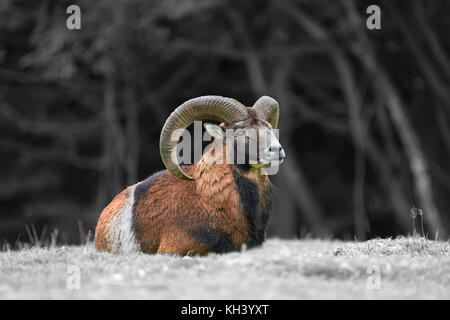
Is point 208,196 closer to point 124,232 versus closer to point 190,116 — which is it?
point 190,116

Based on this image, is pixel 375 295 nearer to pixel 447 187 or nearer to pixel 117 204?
pixel 117 204

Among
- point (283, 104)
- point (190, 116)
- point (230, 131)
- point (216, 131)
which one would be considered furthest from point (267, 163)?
point (283, 104)

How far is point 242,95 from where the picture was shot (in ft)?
99.7

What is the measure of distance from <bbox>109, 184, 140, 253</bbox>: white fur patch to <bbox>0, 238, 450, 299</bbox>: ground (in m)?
0.63

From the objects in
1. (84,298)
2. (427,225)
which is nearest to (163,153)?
(84,298)

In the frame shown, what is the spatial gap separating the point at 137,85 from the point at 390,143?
10.7 metres

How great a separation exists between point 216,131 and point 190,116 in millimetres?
533

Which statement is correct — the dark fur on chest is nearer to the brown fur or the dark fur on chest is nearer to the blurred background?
the brown fur

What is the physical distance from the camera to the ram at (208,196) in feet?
33.9

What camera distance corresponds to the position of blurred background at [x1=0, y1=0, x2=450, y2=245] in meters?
23.9

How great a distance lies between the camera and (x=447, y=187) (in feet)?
83.8

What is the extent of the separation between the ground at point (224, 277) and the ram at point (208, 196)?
21.2 inches

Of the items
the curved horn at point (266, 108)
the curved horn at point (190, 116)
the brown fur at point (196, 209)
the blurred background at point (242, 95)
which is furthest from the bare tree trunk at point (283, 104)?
the brown fur at point (196, 209)

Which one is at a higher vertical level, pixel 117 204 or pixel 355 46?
pixel 355 46
